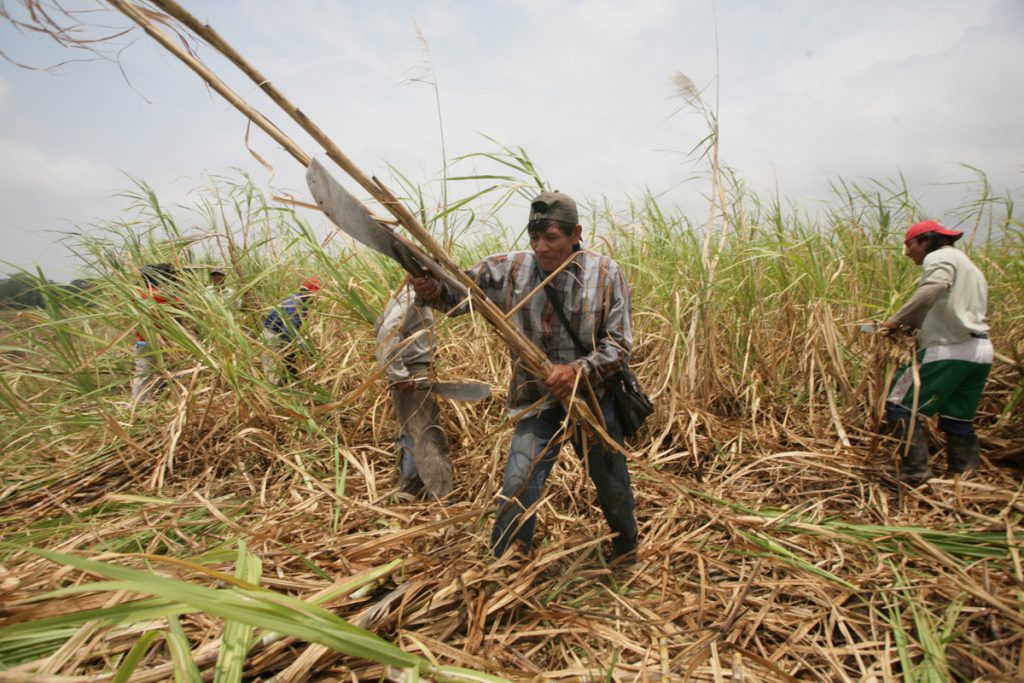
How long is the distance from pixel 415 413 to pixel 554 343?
917 mm

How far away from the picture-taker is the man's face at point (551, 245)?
1.70m

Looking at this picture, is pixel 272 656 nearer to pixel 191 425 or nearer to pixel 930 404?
pixel 191 425

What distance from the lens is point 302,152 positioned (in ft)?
3.77

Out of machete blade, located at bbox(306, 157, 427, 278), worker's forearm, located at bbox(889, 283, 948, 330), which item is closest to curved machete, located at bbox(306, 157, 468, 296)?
machete blade, located at bbox(306, 157, 427, 278)

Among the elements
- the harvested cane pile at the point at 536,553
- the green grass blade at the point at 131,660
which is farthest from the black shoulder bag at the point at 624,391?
the green grass blade at the point at 131,660

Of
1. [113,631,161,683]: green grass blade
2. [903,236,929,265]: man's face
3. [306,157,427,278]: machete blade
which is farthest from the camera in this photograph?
[903,236,929,265]: man's face

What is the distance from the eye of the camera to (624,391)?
183 centimetres

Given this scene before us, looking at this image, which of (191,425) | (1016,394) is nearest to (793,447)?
(1016,394)

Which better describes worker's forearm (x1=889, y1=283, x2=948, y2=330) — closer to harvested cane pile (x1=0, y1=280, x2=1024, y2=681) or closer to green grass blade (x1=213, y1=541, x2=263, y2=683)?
harvested cane pile (x1=0, y1=280, x2=1024, y2=681)

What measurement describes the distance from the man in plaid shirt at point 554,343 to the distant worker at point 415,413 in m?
0.62

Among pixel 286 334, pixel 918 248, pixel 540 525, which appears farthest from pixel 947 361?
pixel 286 334

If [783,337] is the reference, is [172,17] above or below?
above

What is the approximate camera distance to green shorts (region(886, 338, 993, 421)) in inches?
94.9

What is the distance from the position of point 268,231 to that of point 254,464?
173 cm
